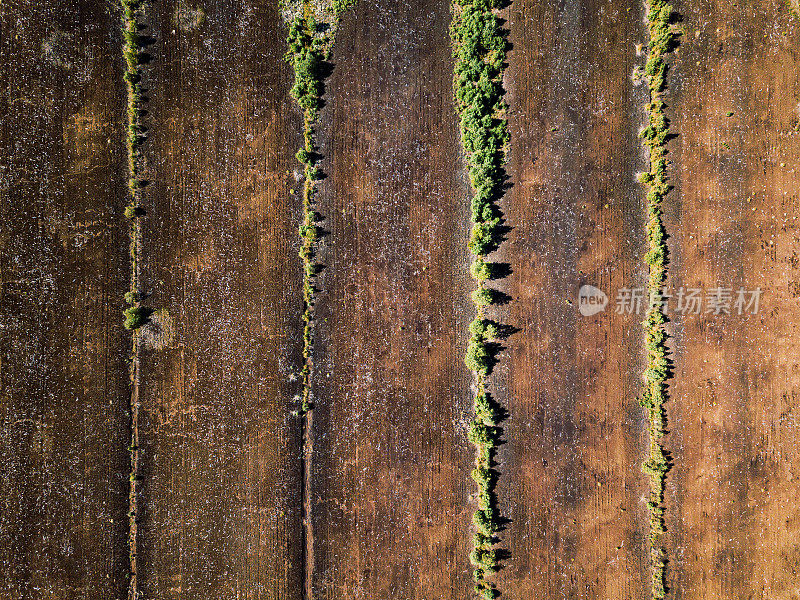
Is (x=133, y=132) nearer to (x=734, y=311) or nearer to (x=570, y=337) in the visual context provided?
(x=570, y=337)

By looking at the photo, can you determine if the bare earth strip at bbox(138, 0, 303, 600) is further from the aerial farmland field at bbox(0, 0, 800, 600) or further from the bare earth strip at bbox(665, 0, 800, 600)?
the bare earth strip at bbox(665, 0, 800, 600)

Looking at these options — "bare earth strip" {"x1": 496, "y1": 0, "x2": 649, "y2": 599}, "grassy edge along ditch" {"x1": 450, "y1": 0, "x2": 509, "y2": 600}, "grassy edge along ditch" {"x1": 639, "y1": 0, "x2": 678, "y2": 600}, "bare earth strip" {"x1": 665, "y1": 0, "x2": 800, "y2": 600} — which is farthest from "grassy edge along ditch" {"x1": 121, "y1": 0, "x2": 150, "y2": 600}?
"bare earth strip" {"x1": 665, "y1": 0, "x2": 800, "y2": 600}

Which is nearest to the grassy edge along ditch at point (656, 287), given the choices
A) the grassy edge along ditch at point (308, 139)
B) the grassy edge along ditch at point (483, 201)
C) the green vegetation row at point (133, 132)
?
the grassy edge along ditch at point (483, 201)

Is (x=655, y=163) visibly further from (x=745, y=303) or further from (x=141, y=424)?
(x=141, y=424)

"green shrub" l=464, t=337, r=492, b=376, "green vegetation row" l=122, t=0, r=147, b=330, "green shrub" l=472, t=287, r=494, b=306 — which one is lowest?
"green shrub" l=464, t=337, r=492, b=376

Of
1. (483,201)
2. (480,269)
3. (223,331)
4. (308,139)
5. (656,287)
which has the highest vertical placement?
(308,139)

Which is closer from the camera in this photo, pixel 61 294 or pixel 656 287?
pixel 61 294

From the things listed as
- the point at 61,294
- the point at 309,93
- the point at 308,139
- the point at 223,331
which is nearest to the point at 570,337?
the point at 308,139

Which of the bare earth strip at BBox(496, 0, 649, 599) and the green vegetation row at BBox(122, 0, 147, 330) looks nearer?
the green vegetation row at BBox(122, 0, 147, 330)
